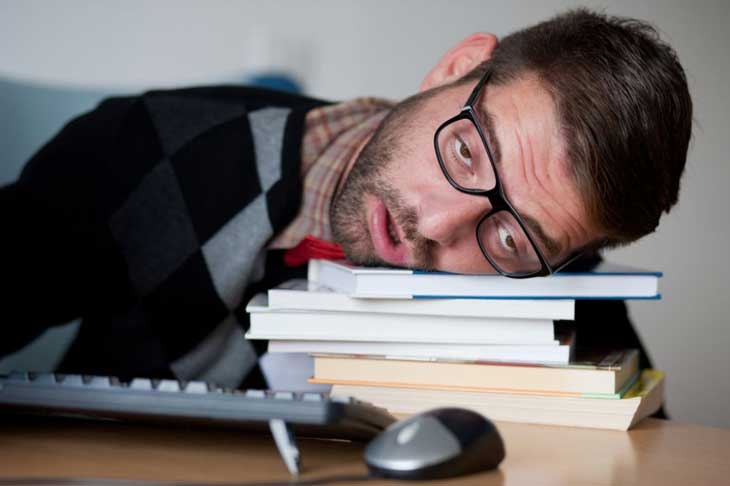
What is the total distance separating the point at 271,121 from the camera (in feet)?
3.80

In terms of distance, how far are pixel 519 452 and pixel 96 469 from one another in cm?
33

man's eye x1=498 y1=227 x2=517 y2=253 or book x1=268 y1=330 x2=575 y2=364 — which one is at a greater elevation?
man's eye x1=498 y1=227 x2=517 y2=253

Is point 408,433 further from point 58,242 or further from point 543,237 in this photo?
point 58,242

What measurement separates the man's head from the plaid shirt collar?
0.08 metres

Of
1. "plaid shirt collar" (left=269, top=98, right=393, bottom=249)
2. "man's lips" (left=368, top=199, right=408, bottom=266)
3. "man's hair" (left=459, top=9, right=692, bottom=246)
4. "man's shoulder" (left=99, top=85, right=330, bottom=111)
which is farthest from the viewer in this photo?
"man's shoulder" (left=99, top=85, right=330, bottom=111)

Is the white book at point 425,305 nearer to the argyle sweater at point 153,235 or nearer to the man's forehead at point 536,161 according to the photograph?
the man's forehead at point 536,161

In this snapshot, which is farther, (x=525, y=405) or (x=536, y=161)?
(x=536, y=161)

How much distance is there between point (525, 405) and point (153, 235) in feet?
1.90

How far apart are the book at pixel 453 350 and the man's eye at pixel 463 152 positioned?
0.24m

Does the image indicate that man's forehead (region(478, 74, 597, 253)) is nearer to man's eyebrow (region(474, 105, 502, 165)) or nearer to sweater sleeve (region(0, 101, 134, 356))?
man's eyebrow (region(474, 105, 502, 165))

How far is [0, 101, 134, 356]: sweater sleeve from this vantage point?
3.46 ft

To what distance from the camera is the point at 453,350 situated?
776mm

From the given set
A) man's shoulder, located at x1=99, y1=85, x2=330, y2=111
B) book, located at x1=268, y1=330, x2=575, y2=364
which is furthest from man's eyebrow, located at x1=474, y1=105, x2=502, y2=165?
man's shoulder, located at x1=99, y1=85, x2=330, y2=111

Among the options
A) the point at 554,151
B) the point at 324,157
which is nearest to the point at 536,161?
the point at 554,151
